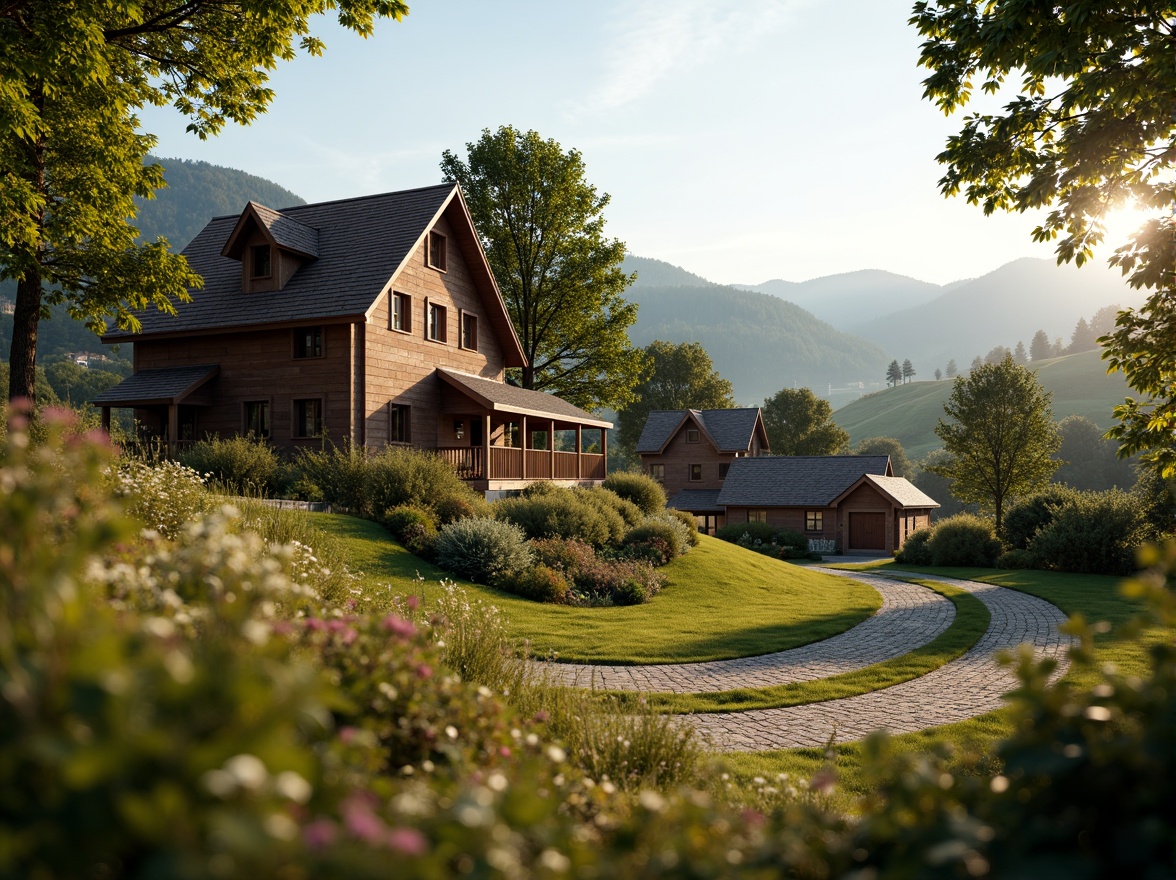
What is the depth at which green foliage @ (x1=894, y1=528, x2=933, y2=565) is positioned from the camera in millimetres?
36500

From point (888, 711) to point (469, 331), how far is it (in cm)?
2372

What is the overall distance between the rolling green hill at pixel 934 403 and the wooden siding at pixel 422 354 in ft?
349

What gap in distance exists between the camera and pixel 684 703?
9484mm

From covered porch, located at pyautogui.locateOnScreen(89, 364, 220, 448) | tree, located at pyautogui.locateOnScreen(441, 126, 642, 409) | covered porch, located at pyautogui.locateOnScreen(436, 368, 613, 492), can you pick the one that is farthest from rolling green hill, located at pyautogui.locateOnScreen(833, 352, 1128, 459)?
covered porch, located at pyautogui.locateOnScreen(89, 364, 220, 448)

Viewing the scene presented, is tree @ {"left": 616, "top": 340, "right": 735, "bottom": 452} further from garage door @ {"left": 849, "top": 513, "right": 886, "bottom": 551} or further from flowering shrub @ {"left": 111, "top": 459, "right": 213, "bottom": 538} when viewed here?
flowering shrub @ {"left": 111, "top": 459, "right": 213, "bottom": 538}

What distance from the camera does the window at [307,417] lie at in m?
24.1

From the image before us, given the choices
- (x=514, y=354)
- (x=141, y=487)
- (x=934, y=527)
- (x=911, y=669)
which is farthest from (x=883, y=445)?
(x=141, y=487)

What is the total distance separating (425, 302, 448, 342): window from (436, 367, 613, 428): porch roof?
132 centimetres

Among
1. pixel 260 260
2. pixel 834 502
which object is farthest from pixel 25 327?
pixel 834 502

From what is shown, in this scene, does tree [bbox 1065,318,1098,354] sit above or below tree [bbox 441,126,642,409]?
above

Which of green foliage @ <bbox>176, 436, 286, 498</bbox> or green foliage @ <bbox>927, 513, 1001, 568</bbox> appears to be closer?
green foliage @ <bbox>176, 436, 286, 498</bbox>

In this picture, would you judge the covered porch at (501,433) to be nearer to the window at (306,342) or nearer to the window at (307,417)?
the window at (307,417)

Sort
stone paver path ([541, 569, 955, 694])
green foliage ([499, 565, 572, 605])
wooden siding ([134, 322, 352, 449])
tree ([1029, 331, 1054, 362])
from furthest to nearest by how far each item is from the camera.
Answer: tree ([1029, 331, 1054, 362]) → wooden siding ([134, 322, 352, 449]) → green foliage ([499, 565, 572, 605]) → stone paver path ([541, 569, 955, 694])

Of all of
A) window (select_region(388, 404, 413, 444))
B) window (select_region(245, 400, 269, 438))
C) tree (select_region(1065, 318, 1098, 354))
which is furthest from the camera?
tree (select_region(1065, 318, 1098, 354))
